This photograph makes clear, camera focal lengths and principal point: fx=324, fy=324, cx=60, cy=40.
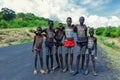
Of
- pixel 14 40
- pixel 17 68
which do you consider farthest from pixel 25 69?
pixel 14 40

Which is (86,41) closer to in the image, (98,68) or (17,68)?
(98,68)

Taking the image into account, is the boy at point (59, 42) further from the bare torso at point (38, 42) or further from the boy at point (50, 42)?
the bare torso at point (38, 42)

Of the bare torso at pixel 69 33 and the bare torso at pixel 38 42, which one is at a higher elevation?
the bare torso at pixel 69 33

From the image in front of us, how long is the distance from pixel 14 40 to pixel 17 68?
2019 centimetres

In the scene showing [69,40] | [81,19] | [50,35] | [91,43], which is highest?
[81,19]

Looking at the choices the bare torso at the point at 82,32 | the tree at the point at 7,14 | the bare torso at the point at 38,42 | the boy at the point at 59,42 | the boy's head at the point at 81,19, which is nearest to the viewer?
the boy's head at the point at 81,19

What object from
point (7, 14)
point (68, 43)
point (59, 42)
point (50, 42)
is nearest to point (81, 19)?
point (68, 43)

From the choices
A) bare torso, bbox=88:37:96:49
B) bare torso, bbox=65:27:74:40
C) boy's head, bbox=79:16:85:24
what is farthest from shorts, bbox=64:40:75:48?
boy's head, bbox=79:16:85:24

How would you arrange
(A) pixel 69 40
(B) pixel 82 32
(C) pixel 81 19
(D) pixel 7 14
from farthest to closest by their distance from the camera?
(D) pixel 7 14, (A) pixel 69 40, (B) pixel 82 32, (C) pixel 81 19

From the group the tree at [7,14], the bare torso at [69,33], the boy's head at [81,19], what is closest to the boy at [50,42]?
the bare torso at [69,33]

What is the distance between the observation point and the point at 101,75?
1259 centimetres

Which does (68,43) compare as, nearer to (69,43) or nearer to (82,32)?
(69,43)

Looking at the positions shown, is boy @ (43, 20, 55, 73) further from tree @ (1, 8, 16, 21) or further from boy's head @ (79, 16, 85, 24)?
tree @ (1, 8, 16, 21)

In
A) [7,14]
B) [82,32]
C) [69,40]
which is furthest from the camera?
[7,14]
